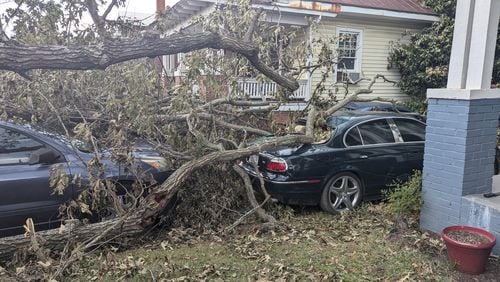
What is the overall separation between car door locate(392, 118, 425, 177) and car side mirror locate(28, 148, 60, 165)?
4.87 metres

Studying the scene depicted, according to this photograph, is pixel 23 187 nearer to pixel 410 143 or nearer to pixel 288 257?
pixel 288 257

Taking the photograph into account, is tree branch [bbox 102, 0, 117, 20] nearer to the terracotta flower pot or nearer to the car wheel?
the car wheel

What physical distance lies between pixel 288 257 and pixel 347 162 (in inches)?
85.7

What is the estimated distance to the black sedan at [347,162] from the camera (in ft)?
19.2

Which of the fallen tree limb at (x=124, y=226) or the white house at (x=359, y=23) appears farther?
the white house at (x=359, y=23)

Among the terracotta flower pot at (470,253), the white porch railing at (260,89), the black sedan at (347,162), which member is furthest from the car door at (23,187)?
the terracotta flower pot at (470,253)

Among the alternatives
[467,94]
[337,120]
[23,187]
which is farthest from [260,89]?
[23,187]

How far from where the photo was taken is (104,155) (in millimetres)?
4953

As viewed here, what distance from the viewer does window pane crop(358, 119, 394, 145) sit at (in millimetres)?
6375

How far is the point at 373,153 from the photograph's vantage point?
20.7ft

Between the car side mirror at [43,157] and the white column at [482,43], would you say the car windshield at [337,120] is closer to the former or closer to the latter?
the white column at [482,43]

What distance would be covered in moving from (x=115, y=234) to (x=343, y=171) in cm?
326

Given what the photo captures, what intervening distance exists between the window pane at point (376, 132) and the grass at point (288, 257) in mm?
1389

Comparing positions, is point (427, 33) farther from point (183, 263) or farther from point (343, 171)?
point (183, 263)
